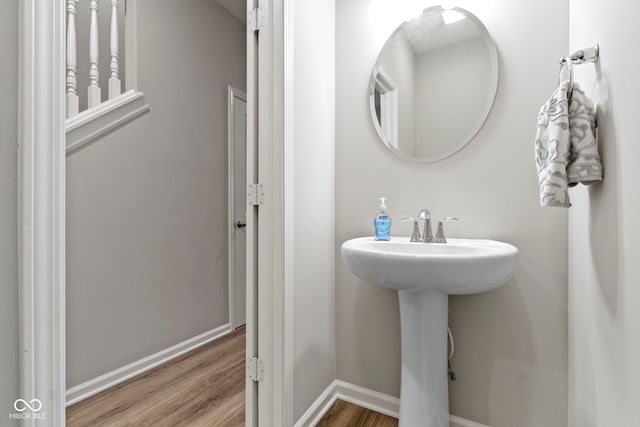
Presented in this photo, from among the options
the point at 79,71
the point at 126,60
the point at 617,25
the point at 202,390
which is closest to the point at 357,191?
the point at 617,25

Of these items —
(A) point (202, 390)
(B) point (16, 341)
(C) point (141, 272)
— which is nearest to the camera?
(B) point (16, 341)

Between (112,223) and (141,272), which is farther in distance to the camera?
(141,272)

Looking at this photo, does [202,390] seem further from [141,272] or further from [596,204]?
[596,204]

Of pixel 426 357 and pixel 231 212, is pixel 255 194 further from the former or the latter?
pixel 231 212

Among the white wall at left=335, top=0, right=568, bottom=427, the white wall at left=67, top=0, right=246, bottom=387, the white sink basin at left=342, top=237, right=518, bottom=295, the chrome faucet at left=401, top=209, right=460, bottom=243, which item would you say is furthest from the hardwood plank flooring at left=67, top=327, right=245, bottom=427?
the chrome faucet at left=401, top=209, right=460, bottom=243

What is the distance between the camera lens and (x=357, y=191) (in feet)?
5.30

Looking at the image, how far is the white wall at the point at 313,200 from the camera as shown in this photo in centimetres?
136

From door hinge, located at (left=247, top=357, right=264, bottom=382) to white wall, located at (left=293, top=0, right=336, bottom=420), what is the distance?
0.15 metres

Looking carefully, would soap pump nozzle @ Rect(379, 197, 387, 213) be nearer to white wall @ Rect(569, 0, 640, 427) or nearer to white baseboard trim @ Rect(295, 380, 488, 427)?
white wall @ Rect(569, 0, 640, 427)

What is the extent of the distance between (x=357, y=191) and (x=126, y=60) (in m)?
1.73

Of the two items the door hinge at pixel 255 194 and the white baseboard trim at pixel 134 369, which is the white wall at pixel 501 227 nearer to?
the door hinge at pixel 255 194

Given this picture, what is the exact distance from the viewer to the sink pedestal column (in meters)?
1.17

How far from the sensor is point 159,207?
2.08 m

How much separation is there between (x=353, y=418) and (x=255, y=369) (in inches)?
22.6
